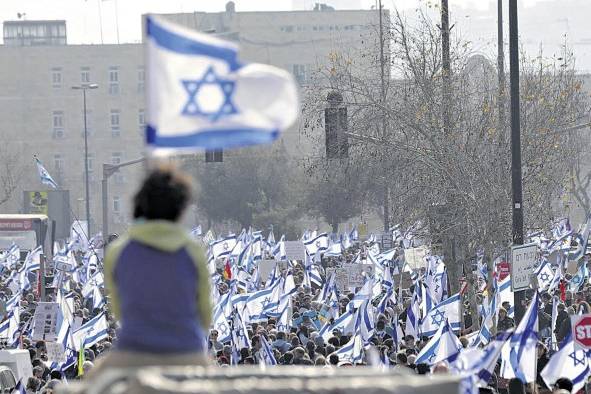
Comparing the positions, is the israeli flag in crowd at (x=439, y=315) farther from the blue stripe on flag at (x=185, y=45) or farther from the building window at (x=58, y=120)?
the building window at (x=58, y=120)

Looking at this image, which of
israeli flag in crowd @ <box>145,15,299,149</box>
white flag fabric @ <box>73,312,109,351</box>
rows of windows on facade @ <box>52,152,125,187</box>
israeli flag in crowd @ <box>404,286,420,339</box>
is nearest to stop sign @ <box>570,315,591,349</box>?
israeli flag in crowd @ <box>404,286,420,339</box>

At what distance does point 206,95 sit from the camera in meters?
6.59

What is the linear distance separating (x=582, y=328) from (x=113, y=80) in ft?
317

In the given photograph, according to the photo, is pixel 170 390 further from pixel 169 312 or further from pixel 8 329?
pixel 8 329

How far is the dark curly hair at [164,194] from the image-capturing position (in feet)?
19.5

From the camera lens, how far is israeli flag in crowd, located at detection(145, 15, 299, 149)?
654 centimetres

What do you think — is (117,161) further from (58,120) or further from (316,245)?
(316,245)

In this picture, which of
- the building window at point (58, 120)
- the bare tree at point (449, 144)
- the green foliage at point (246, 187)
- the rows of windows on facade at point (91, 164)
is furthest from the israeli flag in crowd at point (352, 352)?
the building window at point (58, 120)

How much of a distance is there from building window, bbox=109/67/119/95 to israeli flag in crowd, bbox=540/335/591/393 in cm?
9743

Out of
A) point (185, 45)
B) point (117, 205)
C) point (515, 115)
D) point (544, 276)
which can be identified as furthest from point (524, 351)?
point (117, 205)

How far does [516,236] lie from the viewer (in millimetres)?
22125

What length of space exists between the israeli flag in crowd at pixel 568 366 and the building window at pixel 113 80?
97.4 metres

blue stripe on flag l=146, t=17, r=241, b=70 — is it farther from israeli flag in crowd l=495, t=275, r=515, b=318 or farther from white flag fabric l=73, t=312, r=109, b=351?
israeli flag in crowd l=495, t=275, r=515, b=318

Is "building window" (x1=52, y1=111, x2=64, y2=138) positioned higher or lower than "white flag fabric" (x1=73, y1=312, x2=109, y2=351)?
higher
